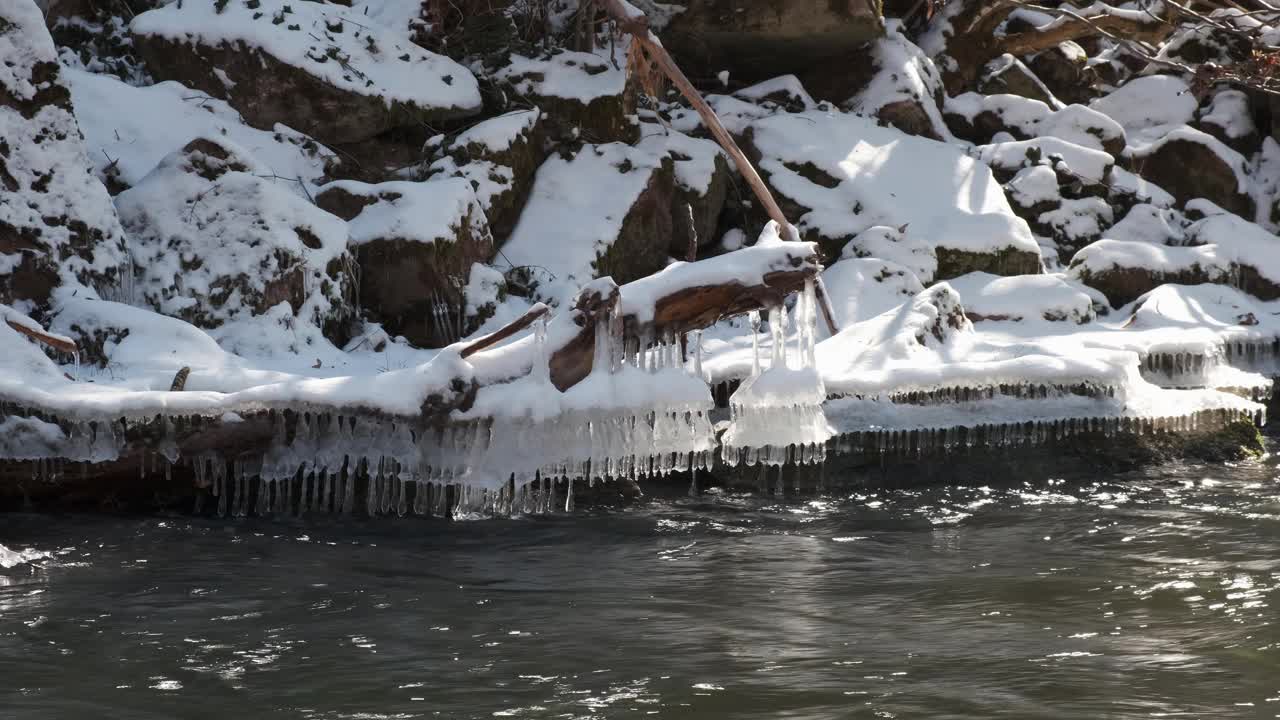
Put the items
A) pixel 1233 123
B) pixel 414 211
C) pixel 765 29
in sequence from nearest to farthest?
pixel 414 211 → pixel 765 29 → pixel 1233 123

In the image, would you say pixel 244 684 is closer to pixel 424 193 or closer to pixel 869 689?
pixel 869 689

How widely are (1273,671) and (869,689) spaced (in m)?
1.38

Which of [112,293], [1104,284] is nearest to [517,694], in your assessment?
[112,293]

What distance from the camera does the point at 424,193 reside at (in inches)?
393

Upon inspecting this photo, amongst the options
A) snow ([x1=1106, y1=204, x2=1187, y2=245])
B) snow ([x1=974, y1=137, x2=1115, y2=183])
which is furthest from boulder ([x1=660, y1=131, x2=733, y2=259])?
snow ([x1=1106, y1=204, x2=1187, y2=245])

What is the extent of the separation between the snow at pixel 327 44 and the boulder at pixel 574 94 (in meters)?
0.58

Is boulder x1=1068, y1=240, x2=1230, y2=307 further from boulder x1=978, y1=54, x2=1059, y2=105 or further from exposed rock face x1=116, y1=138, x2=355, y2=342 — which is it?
exposed rock face x1=116, y1=138, x2=355, y2=342

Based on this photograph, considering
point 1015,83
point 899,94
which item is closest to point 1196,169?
point 1015,83

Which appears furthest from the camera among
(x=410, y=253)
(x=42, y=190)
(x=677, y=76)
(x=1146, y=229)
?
(x=1146, y=229)

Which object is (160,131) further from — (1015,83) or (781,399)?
(1015,83)

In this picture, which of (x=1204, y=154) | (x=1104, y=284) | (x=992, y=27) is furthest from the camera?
(x=992, y=27)

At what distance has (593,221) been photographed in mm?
11164

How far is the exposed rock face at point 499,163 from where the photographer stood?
35.5 feet

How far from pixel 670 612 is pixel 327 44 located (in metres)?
7.55
